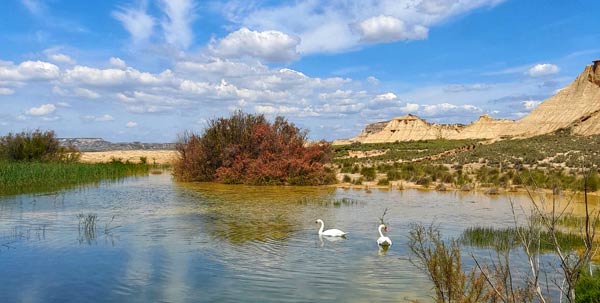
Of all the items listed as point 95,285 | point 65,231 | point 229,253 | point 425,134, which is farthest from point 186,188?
point 425,134

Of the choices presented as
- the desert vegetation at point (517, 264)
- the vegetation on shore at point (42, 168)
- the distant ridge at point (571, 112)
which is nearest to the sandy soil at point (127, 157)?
the vegetation on shore at point (42, 168)

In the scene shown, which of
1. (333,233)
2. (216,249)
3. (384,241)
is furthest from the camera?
(333,233)

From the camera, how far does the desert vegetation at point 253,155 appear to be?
28.9m

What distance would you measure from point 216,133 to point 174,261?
21.9 meters

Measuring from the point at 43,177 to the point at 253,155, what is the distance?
10.7 meters

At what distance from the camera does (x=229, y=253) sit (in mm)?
11383

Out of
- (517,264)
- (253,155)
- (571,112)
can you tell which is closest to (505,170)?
(253,155)

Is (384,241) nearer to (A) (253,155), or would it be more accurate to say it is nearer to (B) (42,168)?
(A) (253,155)

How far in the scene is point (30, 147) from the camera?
1495 inches

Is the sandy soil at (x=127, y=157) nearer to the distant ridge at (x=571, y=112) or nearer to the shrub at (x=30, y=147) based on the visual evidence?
the shrub at (x=30, y=147)

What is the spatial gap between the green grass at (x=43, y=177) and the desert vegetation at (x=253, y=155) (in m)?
5.29

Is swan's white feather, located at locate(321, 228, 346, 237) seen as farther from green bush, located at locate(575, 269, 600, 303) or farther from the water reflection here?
green bush, located at locate(575, 269, 600, 303)

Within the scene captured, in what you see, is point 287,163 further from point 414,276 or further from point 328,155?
point 414,276

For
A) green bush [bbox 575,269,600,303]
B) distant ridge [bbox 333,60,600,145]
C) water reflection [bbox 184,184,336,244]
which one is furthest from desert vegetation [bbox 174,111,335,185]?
distant ridge [bbox 333,60,600,145]
